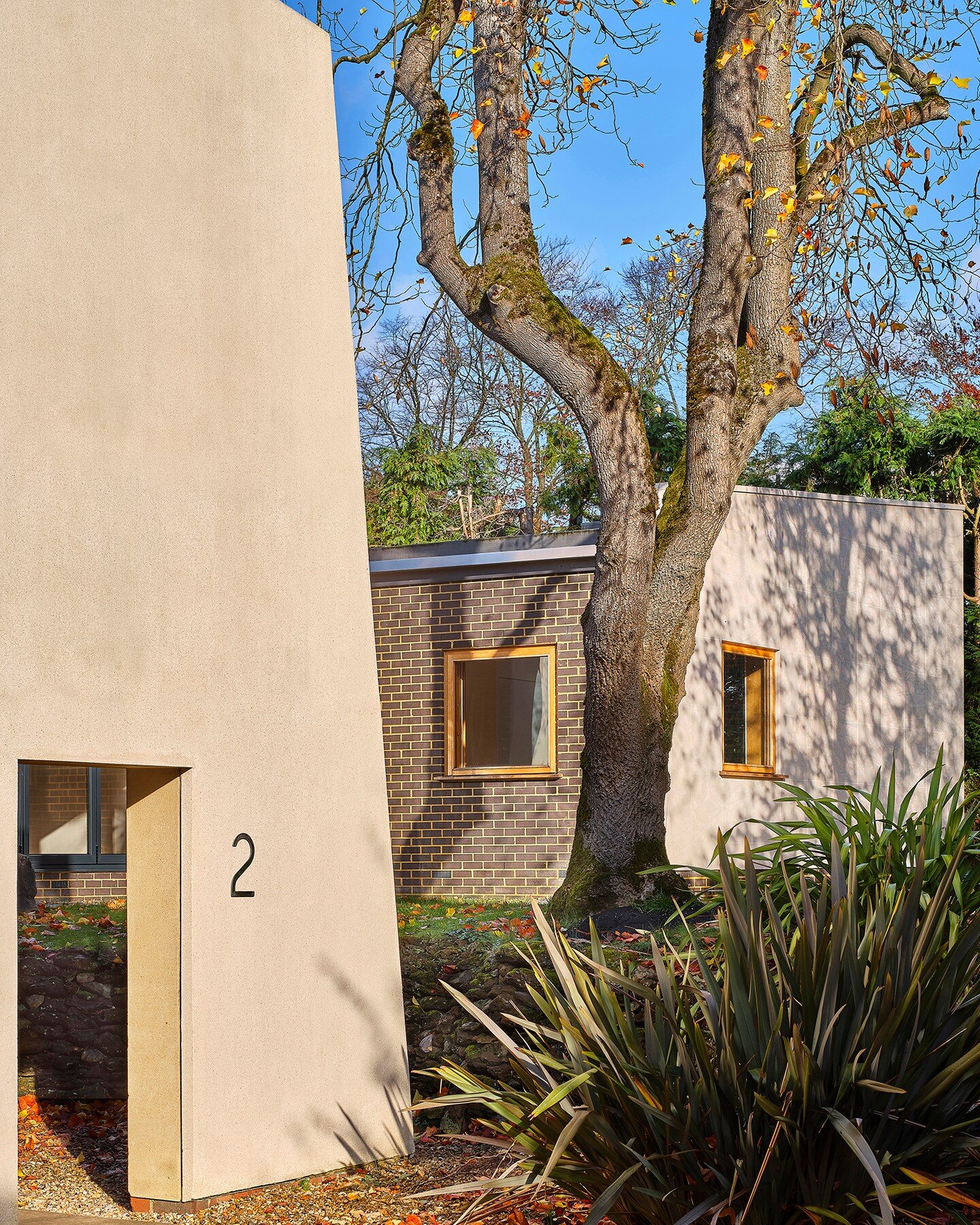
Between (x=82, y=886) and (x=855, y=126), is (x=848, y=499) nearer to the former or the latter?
(x=855, y=126)

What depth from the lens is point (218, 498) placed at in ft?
20.2

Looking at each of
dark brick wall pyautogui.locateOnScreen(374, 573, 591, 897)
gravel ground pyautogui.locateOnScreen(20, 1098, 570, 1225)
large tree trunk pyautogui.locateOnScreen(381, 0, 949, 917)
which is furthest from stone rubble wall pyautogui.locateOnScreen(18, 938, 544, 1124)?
dark brick wall pyautogui.locateOnScreen(374, 573, 591, 897)

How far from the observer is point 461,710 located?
14.3m

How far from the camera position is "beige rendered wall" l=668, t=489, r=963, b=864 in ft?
46.0

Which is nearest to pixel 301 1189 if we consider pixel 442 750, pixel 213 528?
pixel 213 528

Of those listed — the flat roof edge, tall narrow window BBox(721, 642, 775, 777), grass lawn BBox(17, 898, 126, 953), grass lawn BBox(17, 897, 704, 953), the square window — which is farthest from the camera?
the square window

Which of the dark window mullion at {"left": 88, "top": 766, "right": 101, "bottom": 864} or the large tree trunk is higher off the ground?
the large tree trunk

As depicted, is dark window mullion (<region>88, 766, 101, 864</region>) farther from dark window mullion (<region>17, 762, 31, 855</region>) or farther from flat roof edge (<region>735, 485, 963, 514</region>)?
flat roof edge (<region>735, 485, 963, 514</region>)

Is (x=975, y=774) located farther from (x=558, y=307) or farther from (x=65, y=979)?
(x=65, y=979)

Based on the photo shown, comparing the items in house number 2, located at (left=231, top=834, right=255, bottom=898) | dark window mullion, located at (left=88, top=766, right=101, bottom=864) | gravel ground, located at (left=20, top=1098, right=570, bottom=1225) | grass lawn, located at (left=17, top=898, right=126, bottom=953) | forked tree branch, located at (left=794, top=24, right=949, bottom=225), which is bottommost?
gravel ground, located at (left=20, top=1098, right=570, bottom=1225)

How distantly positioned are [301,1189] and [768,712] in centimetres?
980

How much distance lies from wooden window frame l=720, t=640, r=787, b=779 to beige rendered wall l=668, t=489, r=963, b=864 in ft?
0.26

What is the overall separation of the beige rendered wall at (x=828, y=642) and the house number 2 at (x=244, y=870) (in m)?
7.74

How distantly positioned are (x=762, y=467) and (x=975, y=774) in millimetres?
9571
